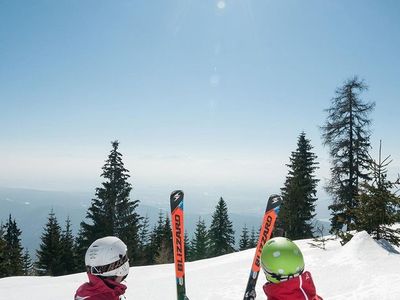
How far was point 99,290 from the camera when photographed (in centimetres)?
344

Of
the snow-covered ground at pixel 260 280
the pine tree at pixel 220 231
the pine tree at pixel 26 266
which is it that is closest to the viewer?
the snow-covered ground at pixel 260 280

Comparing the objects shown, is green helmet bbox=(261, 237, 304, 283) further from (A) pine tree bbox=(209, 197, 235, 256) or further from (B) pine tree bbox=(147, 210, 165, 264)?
(A) pine tree bbox=(209, 197, 235, 256)

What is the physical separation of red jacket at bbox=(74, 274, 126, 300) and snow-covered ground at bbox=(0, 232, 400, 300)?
6560 mm

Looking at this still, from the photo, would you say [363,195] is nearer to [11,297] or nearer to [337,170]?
[11,297]

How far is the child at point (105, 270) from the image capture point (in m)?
3.42

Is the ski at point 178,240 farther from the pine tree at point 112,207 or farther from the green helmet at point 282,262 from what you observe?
the pine tree at point 112,207

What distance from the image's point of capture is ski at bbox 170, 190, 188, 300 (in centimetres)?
808

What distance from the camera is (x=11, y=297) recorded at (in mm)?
10438

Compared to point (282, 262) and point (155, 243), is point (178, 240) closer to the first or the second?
point (282, 262)

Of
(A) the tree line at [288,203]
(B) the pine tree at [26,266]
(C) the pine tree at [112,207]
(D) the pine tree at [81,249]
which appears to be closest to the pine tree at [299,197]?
(A) the tree line at [288,203]

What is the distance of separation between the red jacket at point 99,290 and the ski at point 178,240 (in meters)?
4.71

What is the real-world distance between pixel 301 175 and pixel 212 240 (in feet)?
72.6

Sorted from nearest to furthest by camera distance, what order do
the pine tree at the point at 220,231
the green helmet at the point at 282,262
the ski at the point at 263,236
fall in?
the green helmet at the point at 282,262 < the ski at the point at 263,236 < the pine tree at the point at 220,231

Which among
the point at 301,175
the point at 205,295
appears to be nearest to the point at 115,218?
the point at 301,175
